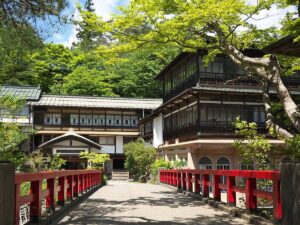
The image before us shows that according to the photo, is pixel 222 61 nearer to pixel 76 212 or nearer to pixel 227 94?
pixel 227 94

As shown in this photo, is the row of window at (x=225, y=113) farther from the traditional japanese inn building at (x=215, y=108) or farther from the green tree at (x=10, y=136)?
the green tree at (x=10, y=136)

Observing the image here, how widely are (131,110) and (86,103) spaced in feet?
19.0

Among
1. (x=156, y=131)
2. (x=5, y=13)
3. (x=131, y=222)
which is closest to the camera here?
(x=5, y=13)

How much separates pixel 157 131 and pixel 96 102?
44.7ft

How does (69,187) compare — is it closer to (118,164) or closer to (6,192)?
(6,192)

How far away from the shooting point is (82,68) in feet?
193

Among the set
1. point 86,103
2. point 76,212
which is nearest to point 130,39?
point 76,212

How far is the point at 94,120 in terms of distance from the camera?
52.8 m

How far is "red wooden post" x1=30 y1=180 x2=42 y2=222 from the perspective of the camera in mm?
9473

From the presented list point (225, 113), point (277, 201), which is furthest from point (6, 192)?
point (225, 113)

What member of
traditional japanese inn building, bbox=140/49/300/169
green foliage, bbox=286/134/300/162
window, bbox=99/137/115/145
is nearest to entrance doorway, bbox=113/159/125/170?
window, bbox=99/137/115/145

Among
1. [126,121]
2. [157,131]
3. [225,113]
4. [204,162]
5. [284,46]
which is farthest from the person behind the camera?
[126,121]

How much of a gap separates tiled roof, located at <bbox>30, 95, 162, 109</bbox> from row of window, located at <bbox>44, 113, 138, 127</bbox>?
1.67 metres

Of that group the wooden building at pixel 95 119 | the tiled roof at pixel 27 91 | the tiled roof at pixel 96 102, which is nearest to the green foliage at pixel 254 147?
the wooden building at pixel 95 119
